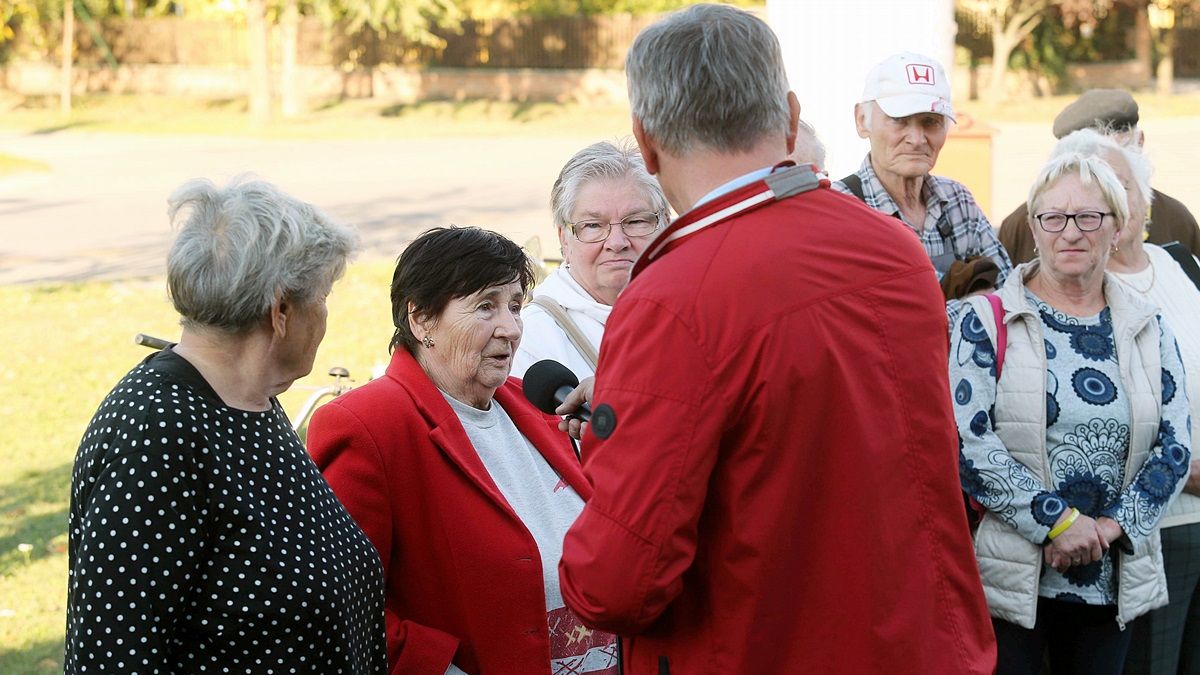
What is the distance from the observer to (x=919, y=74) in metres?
4.64

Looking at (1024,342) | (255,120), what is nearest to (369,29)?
(255,120)

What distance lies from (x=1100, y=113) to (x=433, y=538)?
392 centimetres

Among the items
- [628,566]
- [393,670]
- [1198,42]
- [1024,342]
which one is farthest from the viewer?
[1198,42]

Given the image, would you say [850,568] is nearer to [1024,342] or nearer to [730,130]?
[730,130]

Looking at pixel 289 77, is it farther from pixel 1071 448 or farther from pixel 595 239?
pixel 1071 448

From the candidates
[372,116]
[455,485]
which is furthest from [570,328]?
[372,116]

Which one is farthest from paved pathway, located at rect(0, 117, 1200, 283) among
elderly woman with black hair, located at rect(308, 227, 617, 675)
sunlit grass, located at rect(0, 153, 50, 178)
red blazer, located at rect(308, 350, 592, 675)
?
red blazer, located at rect(308, 350, 592, 675)

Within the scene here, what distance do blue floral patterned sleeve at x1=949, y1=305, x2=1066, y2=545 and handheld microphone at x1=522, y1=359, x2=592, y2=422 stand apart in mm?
1402

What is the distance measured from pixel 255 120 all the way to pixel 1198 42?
29.6m

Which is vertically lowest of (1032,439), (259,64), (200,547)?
(1032,439)

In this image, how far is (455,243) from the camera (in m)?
3.26

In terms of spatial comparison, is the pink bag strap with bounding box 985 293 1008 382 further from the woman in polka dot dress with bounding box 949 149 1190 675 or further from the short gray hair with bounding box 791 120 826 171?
the short gray hair with bounding box 791 120 826 171

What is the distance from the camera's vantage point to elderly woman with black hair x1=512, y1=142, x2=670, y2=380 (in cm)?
379

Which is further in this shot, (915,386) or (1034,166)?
(1034,166)
